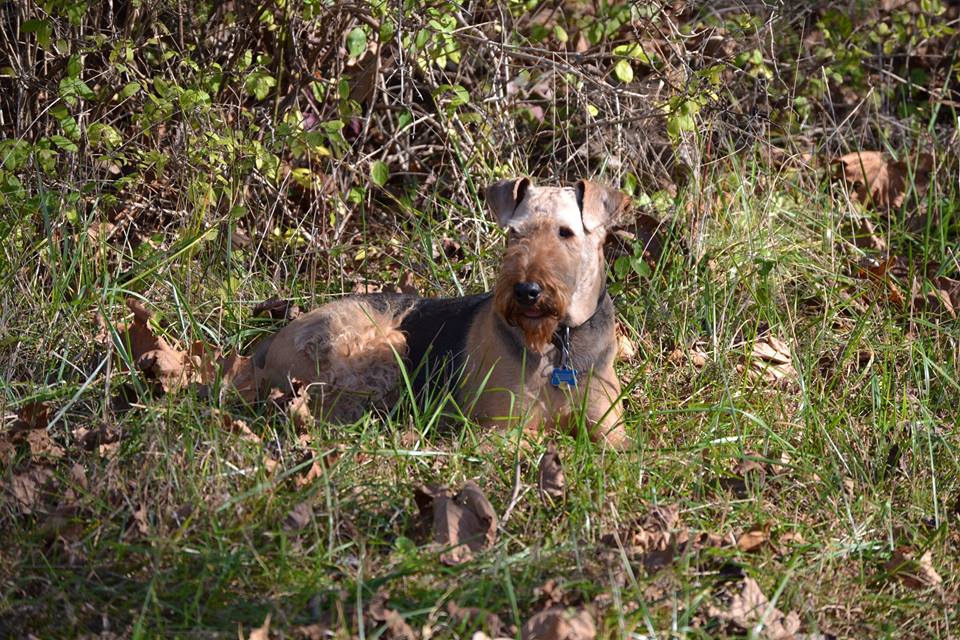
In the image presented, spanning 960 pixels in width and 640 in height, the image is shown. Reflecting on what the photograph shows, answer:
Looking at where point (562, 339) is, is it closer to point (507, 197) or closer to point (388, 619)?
point (507, 197)

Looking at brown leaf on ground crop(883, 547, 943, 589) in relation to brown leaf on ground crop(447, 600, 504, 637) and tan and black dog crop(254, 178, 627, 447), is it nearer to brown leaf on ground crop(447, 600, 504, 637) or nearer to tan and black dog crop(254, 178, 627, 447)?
tan and black dog crop(254, 178, 627, 447)

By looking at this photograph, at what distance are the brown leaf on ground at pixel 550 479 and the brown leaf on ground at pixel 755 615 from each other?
668mm

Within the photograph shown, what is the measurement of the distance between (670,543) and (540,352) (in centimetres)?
120

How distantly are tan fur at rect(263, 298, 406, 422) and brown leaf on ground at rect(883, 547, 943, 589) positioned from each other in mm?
2128

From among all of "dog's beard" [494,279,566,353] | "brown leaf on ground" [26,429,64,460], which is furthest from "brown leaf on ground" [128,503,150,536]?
"dog's beard" [494,279,566,353]

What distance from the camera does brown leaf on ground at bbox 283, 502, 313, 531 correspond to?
131 inches

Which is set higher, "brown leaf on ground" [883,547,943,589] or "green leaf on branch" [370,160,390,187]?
"green leaf on branch" [370,160,390,187]

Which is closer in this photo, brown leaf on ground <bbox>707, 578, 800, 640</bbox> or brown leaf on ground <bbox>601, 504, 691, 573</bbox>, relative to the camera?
brown leaf on ground <bbox>707, 578, 800, 640</bbox>

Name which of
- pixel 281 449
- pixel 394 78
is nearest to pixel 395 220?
pixel 394 78

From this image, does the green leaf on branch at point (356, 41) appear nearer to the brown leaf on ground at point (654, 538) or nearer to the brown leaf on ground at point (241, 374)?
the brown leaf on ground at point (241, 374)

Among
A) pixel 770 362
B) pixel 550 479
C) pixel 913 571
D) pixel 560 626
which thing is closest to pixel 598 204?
pixel 770 362

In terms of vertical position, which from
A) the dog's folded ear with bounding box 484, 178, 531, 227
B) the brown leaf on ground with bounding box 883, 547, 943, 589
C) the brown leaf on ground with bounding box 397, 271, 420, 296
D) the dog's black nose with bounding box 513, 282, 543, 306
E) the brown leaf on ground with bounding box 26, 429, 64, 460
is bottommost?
the brown leaf on ground with bounding box 397, 271, 420, 296

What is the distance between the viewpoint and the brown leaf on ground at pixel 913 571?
3.39m

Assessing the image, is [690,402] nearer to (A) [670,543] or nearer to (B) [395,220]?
(A) [670,543]
